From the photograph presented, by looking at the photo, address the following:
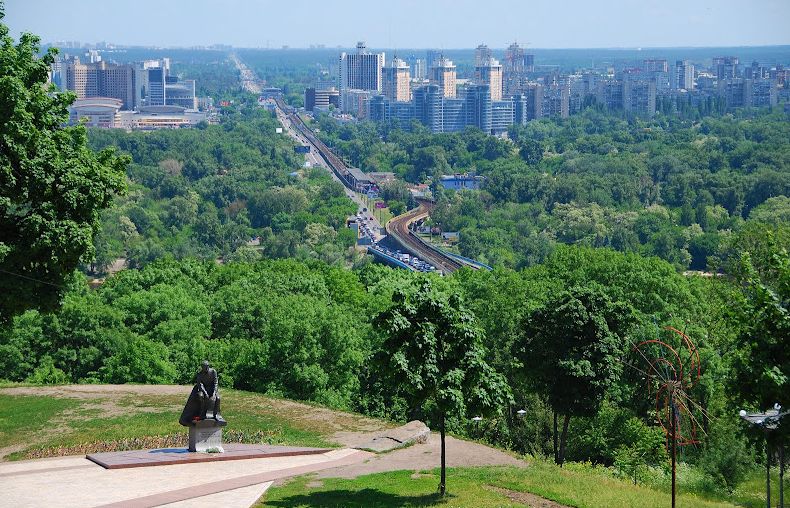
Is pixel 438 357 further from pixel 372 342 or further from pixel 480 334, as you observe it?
pixel 372 342

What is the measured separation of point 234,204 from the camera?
14775 centimetres

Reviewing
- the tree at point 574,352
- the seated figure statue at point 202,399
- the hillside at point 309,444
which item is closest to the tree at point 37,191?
the hillside at point 309,444

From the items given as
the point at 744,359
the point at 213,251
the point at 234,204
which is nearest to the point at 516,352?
the point at 744,359

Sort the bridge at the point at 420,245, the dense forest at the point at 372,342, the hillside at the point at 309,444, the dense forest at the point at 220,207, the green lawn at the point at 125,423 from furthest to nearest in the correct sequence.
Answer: the dense forest at the point at 220,207 < the bridge at the point at 420,245 < the dense forest at the point at 372,342 < the green lawn at the point at 125,423 < the hillside at the point at 309,444

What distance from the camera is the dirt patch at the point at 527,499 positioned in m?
23.5

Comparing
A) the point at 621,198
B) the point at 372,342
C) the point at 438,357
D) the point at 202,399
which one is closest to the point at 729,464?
the point at 438,357

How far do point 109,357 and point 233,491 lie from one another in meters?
19.5

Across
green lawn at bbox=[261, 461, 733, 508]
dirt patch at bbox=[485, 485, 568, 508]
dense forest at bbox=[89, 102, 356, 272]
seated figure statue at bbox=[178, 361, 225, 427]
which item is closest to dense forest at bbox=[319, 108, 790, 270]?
dense forest at bbox=[89, 102, 356, 272]

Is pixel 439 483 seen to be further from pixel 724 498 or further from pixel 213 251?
pixel 213 251

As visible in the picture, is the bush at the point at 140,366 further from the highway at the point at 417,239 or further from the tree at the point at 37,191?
the highway at the point at 417,239

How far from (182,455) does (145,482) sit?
2297 millimetres

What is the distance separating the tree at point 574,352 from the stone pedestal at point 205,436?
32.8 feet

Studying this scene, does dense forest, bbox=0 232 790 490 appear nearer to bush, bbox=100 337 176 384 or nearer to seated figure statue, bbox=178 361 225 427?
bush, bbox=100 337 176 384

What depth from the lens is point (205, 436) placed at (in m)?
27.5
